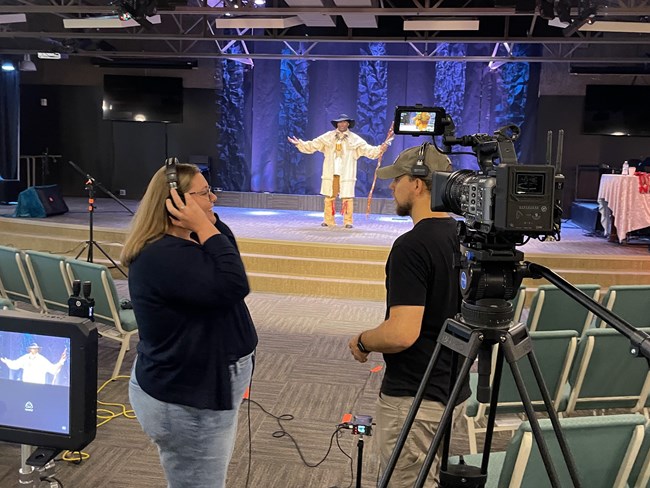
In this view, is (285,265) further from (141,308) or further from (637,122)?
(637,122)

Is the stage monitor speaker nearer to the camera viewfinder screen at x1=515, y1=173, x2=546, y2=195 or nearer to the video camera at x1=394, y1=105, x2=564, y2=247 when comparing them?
the video camera at x1=394, y1=105, x2=564, y2=247

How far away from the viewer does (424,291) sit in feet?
6.19

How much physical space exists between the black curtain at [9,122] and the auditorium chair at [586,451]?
11.1 meters

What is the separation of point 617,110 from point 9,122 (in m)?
10.3

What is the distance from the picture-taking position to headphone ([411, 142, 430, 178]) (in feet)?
6.25

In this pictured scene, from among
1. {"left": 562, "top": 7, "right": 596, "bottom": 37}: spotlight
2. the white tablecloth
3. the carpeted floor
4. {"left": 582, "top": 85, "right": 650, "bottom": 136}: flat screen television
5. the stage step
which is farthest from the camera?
{"left": 582, "top": 85, "right": 650, "bottom": 136}: flat screen television

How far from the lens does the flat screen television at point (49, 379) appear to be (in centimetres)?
143

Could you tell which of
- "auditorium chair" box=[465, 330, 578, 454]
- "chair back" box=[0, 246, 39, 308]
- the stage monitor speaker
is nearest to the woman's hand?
"auditorium chair" box=[465, 330, 578, 454]

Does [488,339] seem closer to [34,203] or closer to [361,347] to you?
[361,347]

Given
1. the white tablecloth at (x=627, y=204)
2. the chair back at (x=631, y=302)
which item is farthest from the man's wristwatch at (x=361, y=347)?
the white tablecloth at (x=627, y=204)

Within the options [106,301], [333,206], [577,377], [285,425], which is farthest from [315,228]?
[577,377]

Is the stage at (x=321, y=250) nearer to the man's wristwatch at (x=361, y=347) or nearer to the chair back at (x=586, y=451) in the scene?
the man's wristwatch at (x=361, y=347)

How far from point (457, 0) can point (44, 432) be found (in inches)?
350

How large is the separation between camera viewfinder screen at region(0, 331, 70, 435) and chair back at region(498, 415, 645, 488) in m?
1.15
